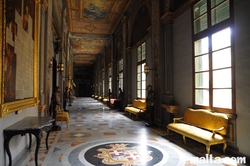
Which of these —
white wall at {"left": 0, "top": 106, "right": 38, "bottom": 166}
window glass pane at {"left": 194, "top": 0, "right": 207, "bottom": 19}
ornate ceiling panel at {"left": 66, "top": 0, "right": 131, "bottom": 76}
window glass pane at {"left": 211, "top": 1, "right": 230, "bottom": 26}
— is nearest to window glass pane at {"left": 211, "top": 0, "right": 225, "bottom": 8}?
window glass pane at {"left": 211, "top": 1, "right": 230, "bottom": 26}

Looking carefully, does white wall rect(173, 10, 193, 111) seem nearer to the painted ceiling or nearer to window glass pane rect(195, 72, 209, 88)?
window glass pane rect(195, 72, 209, 88)

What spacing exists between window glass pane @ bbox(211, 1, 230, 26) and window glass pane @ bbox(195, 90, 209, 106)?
1875 millimetres

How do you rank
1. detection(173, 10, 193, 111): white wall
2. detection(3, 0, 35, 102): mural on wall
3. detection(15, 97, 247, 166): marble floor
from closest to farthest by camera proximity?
detection(3, 0, 35, 102): mural on wall, detection(15, 97, 247, 166): marble floor, detection(173, 10, 193, 111): white wall

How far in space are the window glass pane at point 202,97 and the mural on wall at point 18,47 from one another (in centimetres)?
450

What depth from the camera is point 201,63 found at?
5160mm

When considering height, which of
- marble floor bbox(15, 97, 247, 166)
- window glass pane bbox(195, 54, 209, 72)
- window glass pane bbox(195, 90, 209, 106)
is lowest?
marble floor bbox(15, 97, 247, 166)

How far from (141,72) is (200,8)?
5049 millimetres

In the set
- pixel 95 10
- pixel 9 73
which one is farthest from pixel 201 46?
pixel 95 10

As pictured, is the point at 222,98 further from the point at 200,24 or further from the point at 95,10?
the point at 95,10

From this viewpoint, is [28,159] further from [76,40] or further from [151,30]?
[76,40]

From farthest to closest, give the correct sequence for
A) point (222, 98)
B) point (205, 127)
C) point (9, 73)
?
point (205, 127)
point (222, 98)
point (9, 73)

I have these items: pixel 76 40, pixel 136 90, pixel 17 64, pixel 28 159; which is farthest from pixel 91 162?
pixel 76 40

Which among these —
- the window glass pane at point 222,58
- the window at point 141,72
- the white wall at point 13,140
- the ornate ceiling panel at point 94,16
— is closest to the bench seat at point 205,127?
the window glass pane at point 222,58

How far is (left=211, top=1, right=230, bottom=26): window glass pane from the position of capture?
425cm
